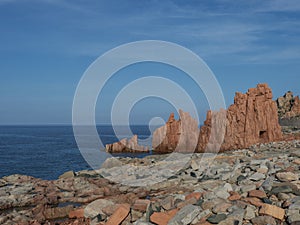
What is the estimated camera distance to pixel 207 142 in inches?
2047

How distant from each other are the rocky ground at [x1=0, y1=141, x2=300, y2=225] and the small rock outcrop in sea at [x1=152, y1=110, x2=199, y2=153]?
1439 inches

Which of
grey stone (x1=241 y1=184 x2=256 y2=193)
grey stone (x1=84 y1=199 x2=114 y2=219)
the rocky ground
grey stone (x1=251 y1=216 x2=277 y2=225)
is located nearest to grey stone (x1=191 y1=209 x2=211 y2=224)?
the rocky ground

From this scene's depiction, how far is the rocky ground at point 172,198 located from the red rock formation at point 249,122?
97.6ft

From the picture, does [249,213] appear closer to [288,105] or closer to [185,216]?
[185,216]

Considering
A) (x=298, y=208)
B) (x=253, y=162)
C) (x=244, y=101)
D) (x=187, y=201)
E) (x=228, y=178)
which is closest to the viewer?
(x=298, y=208)

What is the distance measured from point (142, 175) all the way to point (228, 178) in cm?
747

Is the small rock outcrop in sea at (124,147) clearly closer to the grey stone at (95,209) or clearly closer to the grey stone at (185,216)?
the grey stone at (95,209)

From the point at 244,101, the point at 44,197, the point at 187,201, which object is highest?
the point at 244,101

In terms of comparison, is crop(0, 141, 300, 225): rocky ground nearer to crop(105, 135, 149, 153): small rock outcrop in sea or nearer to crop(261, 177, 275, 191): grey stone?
crop(261, 177, 275, 191): grey stone

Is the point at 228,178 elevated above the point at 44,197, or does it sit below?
above

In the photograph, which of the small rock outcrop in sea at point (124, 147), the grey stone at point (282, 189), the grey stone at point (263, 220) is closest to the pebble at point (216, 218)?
the grey stone at point (263, 220)

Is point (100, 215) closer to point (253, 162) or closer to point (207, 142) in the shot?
point (253, 162)

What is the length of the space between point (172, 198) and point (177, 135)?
48.8m

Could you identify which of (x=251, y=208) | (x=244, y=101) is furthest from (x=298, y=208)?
(x=244, y=101)
